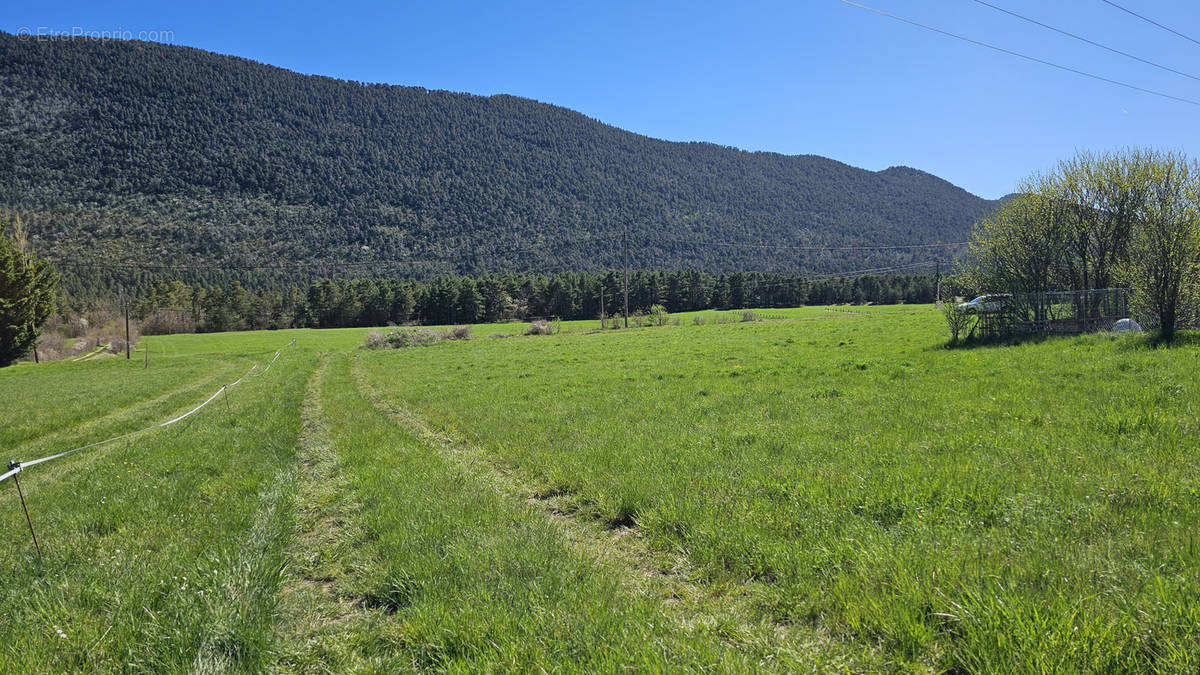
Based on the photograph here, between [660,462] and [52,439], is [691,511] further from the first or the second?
[52,439]

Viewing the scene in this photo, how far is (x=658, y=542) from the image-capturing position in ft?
14.7

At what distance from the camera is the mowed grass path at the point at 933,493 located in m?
2.75

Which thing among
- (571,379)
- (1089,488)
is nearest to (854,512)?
(1089,488)

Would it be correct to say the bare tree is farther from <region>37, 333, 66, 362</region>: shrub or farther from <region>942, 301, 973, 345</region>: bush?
<region>37, 333, 66, 362</region>: shrub

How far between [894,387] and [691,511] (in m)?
7.91

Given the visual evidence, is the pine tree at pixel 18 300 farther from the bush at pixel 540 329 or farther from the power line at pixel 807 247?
the power line at pixel 807 247

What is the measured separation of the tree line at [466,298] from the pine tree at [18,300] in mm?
50385

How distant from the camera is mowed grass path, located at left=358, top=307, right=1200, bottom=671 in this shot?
2750 mm

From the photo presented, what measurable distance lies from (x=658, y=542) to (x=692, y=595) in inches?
34.8

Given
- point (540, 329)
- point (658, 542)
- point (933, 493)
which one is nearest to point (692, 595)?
point (658, 542)

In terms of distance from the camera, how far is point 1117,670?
2.33m

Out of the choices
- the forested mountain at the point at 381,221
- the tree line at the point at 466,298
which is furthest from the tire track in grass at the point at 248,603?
the forested mountain at the point at 381,221

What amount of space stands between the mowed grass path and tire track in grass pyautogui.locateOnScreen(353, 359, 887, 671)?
129 mm

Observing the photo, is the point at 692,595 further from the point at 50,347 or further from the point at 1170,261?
the point at 50,347
